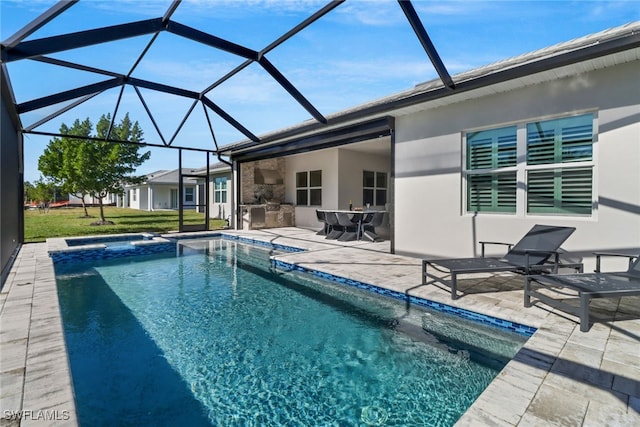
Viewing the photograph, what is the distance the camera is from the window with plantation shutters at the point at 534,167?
5141 mm

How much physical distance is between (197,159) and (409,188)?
965cm

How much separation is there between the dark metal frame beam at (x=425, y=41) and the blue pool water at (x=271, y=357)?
3921 millimetres

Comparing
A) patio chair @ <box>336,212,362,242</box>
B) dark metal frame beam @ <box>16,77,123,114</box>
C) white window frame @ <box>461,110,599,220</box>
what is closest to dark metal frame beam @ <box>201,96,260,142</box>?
dark metal frame beam @ <box>16,77,123,114</box>

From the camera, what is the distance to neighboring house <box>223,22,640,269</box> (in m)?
4.62

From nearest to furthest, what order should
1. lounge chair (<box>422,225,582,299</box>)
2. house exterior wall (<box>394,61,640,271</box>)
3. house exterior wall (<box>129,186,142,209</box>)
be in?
lounge chair (<box>422,225,582,299</box>), house exterior wall (<box>394,61,640,271</box>), house exterior wall (<box>129,186,142,209</box>)

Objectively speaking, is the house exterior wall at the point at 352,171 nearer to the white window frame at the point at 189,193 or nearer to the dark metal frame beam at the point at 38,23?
the dark metal frame beam at the point at 38,23

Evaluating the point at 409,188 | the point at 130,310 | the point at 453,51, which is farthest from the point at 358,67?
the point at 130,310

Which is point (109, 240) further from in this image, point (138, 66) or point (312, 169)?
point (312, 169)

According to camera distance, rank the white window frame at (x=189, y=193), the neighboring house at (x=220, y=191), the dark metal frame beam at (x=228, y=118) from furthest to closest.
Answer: the white window frame at (x=189, y=193) → the neighboring house at (x=220, y=191) → the dark metal frame beam at (x=228, y=118)

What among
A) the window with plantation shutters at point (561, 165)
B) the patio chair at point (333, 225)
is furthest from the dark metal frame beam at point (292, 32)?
the patio chair at point (333, 225)

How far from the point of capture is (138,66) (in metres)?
7.71

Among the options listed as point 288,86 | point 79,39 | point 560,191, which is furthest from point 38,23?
point 560,191

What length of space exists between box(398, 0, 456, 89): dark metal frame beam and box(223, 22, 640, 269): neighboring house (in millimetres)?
327

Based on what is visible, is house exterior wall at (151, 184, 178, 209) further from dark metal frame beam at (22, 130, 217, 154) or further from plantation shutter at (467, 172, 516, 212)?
plantation shutter at (467, 172, 516, 212)
